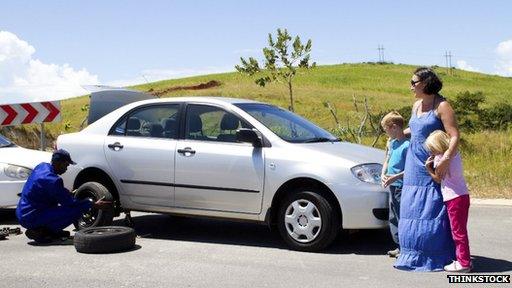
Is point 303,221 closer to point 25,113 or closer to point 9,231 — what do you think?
point 9,231

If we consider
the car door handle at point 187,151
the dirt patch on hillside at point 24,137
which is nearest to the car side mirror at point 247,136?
the car door handle at point 187,151

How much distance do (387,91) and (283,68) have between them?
231ft

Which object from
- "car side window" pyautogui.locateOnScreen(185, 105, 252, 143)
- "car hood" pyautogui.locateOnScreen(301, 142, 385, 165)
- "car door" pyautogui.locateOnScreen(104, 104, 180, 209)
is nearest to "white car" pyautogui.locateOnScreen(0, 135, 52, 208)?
"car door" pyautogui.locateOnScreen(104, 104, 180, 209)

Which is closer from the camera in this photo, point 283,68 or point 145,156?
point 145,156

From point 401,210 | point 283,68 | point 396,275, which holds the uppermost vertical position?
point 283,68

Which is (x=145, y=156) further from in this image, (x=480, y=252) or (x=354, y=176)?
(x=480, y=252)

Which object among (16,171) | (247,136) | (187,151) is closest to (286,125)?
(247,136)

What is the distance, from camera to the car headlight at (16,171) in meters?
9.21

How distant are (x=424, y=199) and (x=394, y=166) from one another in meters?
0.61

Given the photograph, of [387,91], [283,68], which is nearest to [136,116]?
[283,68]

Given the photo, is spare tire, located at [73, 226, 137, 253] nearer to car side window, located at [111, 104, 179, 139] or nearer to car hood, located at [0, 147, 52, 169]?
car side window, located at [111, 104, 179, 139]

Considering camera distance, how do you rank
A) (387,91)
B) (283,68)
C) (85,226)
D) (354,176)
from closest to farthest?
(354,176) < (85,226) < (283,68) < (387,91)

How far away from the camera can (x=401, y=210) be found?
6301 millimetres

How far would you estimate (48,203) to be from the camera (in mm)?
7777
